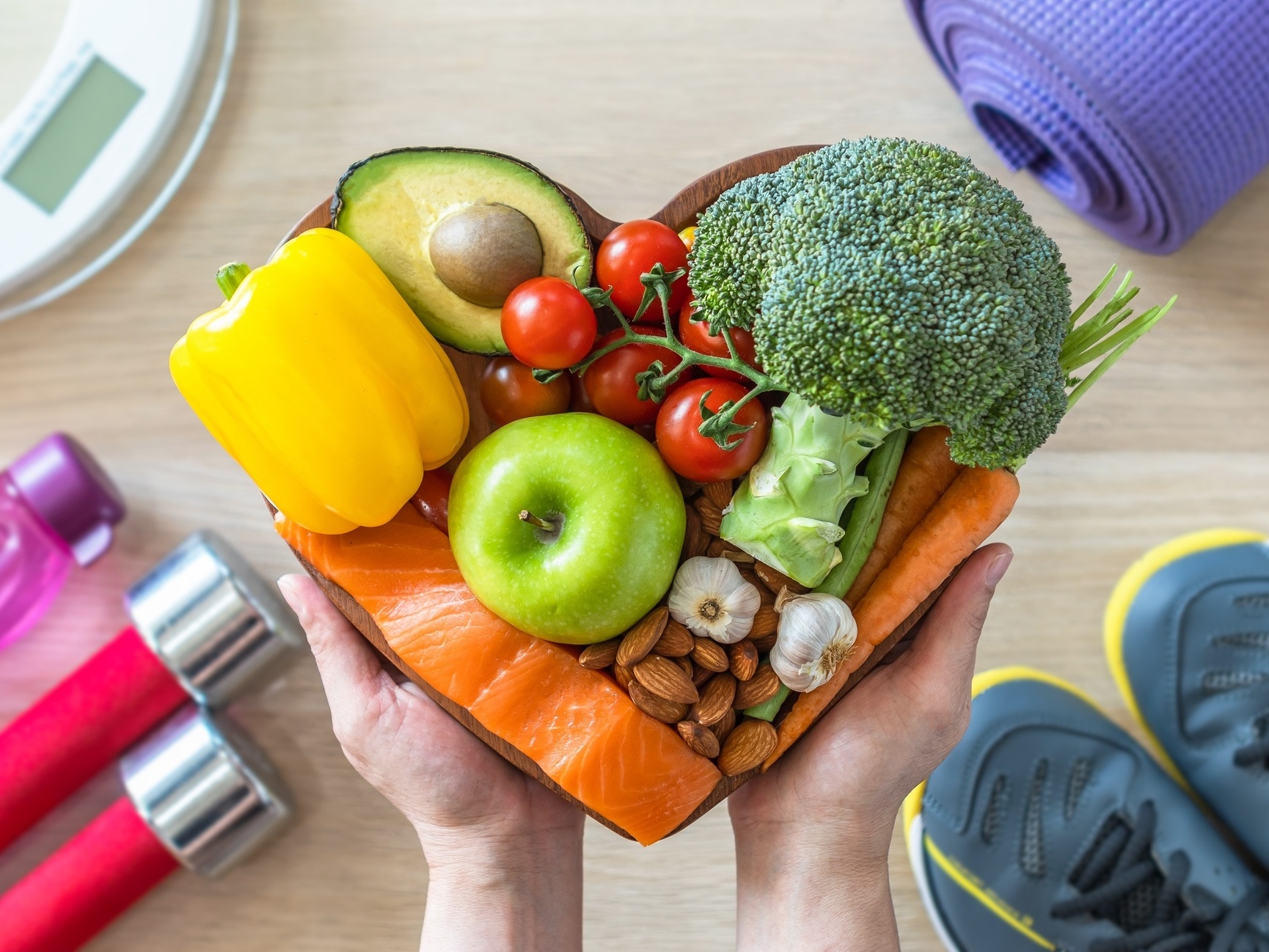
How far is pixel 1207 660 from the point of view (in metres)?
1.44

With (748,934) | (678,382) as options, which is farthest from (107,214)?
(748,934)

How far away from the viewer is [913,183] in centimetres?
88

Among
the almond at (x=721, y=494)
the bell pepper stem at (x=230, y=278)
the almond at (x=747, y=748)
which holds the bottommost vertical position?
the almond at (x=747, y=748)

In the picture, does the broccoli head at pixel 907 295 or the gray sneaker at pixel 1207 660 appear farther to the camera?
the gray sneaker at pixel 1207 660

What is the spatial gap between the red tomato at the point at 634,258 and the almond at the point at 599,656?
0.34m

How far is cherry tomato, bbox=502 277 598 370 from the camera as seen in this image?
0.94 m

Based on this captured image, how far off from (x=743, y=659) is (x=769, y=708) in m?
0.06

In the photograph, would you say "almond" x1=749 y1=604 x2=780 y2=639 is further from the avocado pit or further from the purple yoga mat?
the purple yoga mat

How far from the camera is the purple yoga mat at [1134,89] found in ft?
3.64

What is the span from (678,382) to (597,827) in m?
0.65

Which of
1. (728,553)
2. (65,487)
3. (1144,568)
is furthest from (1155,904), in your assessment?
(65,487)

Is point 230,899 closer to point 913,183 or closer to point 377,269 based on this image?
point 377,269

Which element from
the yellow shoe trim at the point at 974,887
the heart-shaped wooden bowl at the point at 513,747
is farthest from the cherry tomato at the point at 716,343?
the yellow shoe trim at the point at 974,887

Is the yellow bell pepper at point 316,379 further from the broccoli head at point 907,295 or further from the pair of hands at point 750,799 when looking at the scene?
the broccoli head at point 907,295
